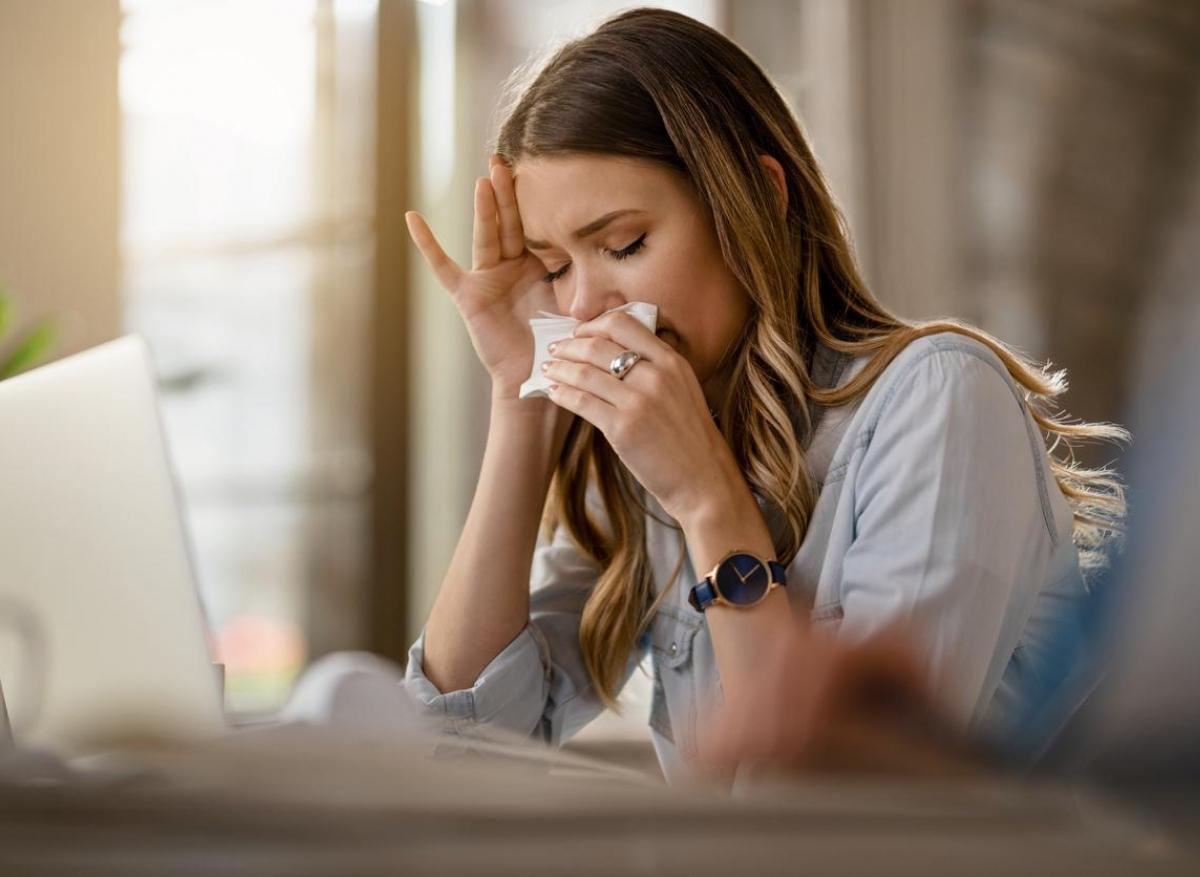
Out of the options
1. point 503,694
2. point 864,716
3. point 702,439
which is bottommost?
point 503,694

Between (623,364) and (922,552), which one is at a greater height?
(623,364)

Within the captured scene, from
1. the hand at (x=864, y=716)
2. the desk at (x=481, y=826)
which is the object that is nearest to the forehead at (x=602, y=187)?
the hand at (x=864, y=716)

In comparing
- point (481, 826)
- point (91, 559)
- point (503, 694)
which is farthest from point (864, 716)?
point (503, 694)

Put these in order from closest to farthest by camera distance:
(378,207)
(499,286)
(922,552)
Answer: (922,552) → (499,286) → (378,207)

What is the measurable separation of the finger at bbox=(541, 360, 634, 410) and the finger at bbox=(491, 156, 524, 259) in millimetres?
250

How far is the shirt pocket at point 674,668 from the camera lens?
50.8 inches

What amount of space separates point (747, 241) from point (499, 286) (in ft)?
1.17

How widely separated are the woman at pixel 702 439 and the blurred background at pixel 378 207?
1606 mm

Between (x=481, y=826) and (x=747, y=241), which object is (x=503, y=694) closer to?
(x=747, y=241)

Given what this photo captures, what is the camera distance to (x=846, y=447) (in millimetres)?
1152

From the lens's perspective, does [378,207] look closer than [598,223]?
No

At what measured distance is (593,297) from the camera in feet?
4.24

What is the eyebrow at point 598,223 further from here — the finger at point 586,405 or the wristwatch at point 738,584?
the wristwatch at point 738,584

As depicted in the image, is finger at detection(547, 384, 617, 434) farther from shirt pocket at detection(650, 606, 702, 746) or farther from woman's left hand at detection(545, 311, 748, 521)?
shirt pocket at detection(650, 606, 702, 746)
